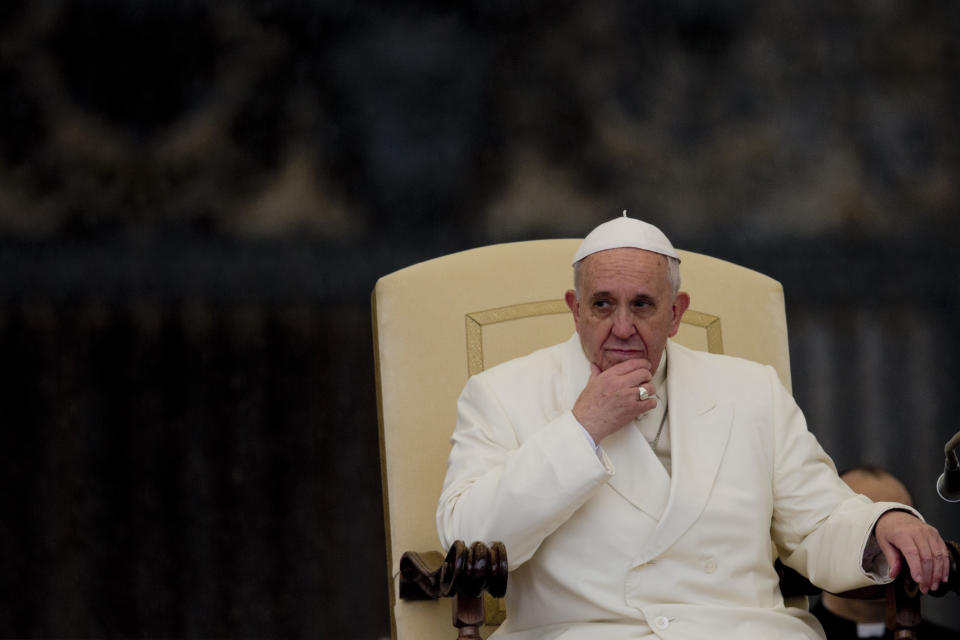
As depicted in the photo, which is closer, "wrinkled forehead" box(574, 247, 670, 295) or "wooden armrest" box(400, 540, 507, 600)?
"wooden armrest" box(400, 540, 507, 600)

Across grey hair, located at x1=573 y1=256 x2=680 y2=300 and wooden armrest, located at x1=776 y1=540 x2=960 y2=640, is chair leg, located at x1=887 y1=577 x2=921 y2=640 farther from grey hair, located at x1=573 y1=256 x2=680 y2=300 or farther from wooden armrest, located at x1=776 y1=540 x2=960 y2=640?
grey hair, located at x1=573 y1=256 x2=680 y2=300

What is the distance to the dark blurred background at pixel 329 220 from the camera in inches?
184

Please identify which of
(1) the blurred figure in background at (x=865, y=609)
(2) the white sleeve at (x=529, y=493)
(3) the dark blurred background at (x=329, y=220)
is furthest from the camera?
(3) the dark blurred background at (x=329, y=220)

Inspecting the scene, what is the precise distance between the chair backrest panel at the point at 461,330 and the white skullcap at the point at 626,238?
1.24 feet

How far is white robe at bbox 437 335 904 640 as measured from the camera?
2.24m

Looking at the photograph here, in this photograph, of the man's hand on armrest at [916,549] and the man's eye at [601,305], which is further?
the man's eye at [601,305]

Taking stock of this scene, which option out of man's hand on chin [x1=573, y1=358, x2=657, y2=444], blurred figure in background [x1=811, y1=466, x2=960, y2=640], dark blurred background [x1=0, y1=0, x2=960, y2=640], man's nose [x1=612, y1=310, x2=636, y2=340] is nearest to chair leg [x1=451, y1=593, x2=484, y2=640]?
man's hand on chin [x1=573, y1=358, x2=657, y2=444]

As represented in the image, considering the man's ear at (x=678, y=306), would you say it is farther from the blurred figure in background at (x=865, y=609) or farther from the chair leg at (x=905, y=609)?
the blurred figure in background at (x=865, y=609)

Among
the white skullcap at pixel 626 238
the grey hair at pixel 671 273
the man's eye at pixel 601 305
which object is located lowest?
the man's eye at pixel 601 305

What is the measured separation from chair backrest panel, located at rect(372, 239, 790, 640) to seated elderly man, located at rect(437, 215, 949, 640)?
20cm

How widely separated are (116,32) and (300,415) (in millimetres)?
1671

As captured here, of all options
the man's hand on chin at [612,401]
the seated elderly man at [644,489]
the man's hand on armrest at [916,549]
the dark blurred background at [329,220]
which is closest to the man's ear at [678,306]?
the seated elderly man at [644,489]

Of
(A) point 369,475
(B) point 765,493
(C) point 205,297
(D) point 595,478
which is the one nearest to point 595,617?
(D) point 595,478

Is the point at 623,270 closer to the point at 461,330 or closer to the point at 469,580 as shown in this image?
the point at 461,330
